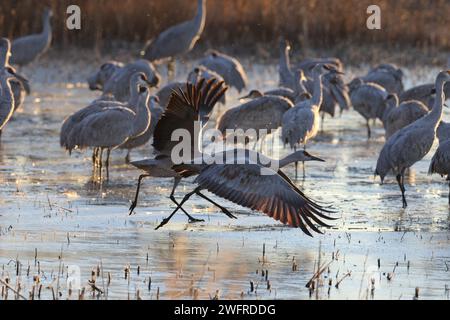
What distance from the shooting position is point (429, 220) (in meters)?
10.2

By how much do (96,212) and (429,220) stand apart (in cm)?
285

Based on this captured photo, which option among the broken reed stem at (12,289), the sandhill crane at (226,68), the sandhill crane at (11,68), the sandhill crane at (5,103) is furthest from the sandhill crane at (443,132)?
the sandhill crane at (226,68)

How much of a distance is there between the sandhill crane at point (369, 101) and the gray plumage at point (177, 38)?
4969 mm

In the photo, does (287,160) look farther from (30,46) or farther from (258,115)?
(30,46)

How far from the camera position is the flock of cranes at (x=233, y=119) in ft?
28.3

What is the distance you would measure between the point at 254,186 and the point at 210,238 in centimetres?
79

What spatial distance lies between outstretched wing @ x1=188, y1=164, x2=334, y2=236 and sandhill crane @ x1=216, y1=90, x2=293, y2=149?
18.2 feet

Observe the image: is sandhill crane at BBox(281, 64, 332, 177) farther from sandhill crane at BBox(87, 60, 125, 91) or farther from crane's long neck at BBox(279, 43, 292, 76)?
sandhill crane at BBox(87, 60, 125, 91)

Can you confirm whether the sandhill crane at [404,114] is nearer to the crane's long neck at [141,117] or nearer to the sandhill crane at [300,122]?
the sandhill crane at [300,122]

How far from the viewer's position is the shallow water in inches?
293

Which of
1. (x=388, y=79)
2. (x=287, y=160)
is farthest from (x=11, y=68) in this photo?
(x=388, y=79)

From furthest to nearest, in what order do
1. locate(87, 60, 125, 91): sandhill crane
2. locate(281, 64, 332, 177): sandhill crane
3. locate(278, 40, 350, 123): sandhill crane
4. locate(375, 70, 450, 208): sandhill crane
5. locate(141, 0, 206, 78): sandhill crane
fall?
locate(141, 0, 206, 78): sandhill crane, locate(87, 60, 125, 91): sandhill crane, locate(278, 40, 350, 123): sandhill crane, locate(281, 64, 332, 177): sandhill crane, locate(375, 70, 450, 208): sandhill crane

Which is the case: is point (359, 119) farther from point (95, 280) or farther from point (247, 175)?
point (95, 280)

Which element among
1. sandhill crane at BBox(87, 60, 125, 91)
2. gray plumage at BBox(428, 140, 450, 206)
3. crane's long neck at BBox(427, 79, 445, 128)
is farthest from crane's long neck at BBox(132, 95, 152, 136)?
sandhill crane at BBox(87, 60, 125, 91)
